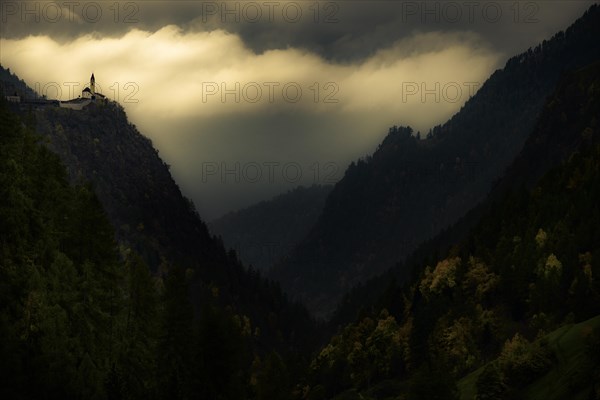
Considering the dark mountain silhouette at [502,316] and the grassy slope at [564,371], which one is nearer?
the grassy slope at [564,371]

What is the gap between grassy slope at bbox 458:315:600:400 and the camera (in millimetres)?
71188

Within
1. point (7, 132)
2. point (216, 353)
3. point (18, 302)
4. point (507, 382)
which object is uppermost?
point (7, 132)

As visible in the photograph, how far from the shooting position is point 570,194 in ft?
487

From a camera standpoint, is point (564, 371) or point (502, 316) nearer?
point (564, 371)

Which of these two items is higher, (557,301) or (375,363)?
(557,301)

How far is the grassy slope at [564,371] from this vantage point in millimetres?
71188

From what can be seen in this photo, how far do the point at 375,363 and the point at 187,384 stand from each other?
6817 cm

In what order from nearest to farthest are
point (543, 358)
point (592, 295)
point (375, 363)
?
1. point (543, 358)
2. point (592, 295)
3. point (375, 363)

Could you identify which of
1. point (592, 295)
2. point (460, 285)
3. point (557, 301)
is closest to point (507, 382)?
point (592, 295)

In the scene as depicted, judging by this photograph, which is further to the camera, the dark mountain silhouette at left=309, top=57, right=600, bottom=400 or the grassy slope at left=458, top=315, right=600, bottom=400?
the dark mountain silhouette at left=309, top=57, right=600, bottom=400

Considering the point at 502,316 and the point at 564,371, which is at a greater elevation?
the point at 564,371

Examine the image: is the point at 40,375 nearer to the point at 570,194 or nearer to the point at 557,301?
the point at 557,301

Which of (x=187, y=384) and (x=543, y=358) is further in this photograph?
(x=543, y=358)

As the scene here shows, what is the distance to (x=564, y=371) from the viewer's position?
76.0 meters
